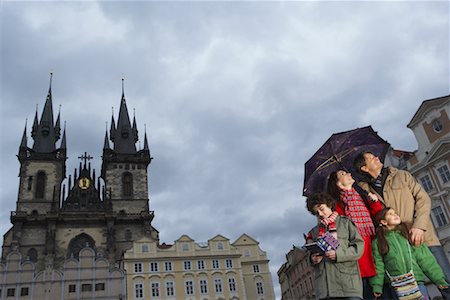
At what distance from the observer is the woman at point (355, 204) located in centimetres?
513

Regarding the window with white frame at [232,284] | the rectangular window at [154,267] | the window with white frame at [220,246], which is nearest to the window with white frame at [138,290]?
the rectangular window at [154,267]

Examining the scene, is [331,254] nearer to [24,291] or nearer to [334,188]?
[334,188]

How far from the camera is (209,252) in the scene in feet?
111

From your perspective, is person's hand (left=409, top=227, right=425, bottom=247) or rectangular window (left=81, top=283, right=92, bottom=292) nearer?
person's hand (left=409, top=227, right=425, bottom=247)

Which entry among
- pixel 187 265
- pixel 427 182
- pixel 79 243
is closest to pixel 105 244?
pixel 79 243

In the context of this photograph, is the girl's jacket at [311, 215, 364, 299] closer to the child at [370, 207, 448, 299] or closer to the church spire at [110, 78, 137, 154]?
the child at [370, 207, 448, 299]

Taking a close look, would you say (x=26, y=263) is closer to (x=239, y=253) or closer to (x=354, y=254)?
(x=239, y=253)

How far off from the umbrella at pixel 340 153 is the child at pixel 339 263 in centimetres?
122

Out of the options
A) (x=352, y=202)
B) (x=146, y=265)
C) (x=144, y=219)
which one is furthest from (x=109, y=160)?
(x=352, y=202)

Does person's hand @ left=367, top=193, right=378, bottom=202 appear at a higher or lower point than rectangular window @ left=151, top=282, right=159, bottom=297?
lower

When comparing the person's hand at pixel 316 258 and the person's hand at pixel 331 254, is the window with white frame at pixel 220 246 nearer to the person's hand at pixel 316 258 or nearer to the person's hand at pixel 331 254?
the person's hand at pixel 316 258

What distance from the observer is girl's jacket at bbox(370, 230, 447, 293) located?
458 centimetres

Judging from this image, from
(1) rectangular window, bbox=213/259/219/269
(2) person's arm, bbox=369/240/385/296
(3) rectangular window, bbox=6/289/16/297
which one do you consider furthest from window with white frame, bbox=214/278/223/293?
(2) person's arm, bbox=369/240/385/296

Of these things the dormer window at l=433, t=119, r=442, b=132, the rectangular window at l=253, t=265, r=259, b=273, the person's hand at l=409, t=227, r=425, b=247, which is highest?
the dormer window at l=433, t=119, r=442, b=132
